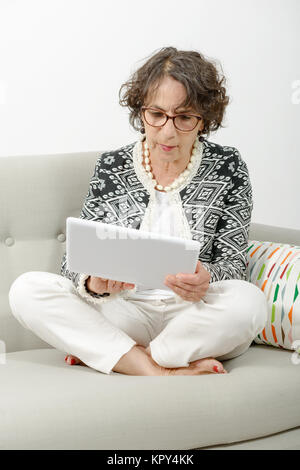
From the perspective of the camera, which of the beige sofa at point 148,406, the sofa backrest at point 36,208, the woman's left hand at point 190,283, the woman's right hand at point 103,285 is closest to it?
the beige sofa at point 148,406

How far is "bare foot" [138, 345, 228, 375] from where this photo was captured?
4.94ft

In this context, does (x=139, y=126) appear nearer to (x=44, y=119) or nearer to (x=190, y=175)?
(x=190, y=175)

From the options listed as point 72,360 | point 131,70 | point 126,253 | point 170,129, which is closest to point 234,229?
point 170,129

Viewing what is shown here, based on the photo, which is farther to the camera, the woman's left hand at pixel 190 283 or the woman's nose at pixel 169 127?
the woman's nose at pixel 169 127

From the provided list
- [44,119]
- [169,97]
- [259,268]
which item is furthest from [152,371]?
[44,119]

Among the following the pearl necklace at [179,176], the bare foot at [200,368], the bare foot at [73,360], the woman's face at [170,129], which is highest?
the woman's face at [170,129]

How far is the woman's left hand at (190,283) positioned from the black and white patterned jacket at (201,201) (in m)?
0.21

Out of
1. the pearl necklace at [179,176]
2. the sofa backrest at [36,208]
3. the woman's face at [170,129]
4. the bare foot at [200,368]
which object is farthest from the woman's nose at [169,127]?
the bare foot at [200,368]

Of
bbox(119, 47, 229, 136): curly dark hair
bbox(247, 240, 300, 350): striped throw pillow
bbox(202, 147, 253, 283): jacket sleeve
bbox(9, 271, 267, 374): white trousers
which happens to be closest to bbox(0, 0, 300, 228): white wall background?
bbox(119, 47, 229, 136): curly dark hair

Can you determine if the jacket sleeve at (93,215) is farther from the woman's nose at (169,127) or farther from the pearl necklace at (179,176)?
the woman's nose at (169,127)

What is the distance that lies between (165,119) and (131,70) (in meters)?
0.70

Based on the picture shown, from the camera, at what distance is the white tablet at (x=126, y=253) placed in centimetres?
137

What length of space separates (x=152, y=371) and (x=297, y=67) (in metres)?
1.51

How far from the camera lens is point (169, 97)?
1.66m
